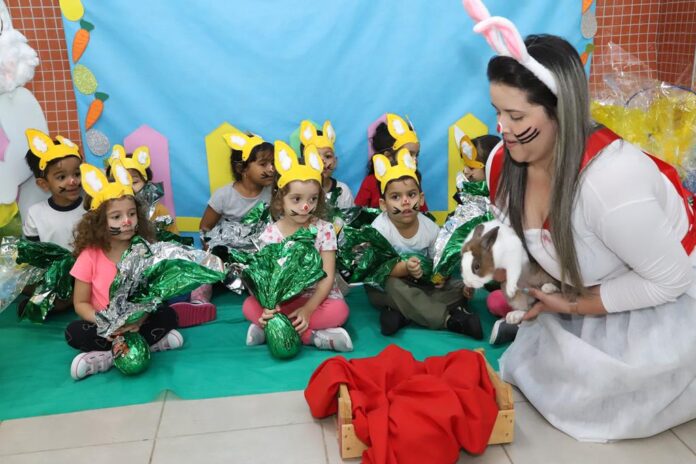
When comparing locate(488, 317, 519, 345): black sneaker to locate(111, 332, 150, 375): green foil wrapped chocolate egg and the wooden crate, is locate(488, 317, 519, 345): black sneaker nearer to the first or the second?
the wooden crate

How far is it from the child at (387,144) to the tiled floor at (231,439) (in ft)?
4.80

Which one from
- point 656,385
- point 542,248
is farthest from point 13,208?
point 656,385

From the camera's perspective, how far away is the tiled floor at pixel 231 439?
1824mm

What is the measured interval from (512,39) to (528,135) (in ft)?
0.88

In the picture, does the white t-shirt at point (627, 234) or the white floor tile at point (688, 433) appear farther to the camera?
the white floor tile at point (688, 433)

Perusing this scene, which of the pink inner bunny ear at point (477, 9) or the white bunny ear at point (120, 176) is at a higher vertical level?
the pink inner bunny ear at point (477, 9)

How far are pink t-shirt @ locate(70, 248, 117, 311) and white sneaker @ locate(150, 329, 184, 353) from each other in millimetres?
254

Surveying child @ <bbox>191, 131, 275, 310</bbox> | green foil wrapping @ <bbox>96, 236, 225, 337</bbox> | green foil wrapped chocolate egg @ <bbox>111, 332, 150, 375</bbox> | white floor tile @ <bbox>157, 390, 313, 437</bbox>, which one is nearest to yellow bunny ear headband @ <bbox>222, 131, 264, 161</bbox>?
child @ <bbox>191, 131, 275, 310</bbox>

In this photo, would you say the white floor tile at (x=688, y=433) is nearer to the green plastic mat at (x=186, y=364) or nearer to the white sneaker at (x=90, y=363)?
the green plastic mat at (x=186, y=364)

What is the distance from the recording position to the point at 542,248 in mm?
1861

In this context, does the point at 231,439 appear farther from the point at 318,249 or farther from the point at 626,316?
the point at 626,316

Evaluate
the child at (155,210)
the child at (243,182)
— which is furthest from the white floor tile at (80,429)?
the child at (243,182)

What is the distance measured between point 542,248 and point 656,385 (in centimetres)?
52

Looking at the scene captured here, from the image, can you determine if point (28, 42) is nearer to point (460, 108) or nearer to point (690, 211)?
point (460, 108)
